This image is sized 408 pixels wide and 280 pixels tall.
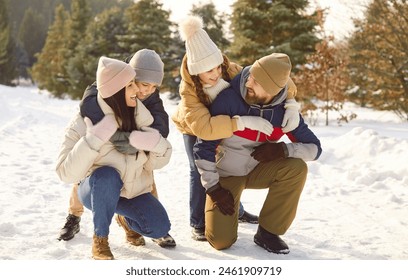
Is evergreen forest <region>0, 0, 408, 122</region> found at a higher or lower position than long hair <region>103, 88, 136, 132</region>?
higher

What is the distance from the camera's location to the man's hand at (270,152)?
9.91 ft

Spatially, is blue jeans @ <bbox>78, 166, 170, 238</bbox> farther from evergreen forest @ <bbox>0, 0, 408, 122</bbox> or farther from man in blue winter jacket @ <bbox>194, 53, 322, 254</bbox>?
evergreen forest @ <bbox>0, 0, 408, 122</bbox>

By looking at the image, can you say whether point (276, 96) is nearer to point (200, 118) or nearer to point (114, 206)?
point (200, 118)

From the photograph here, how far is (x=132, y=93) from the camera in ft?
9.18

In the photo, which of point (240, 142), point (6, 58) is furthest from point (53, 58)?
point (240, 142)

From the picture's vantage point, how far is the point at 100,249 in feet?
8.94

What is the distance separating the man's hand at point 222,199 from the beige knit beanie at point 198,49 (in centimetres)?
82

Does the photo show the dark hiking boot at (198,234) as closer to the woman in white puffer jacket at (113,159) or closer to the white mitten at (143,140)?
the woman in white puffer jacket at (113,159)

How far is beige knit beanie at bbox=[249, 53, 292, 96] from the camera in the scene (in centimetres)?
281

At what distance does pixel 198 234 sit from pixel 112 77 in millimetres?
1329

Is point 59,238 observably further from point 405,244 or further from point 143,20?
point 143,20

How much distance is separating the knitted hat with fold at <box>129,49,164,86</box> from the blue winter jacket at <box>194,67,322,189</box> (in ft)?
1.46

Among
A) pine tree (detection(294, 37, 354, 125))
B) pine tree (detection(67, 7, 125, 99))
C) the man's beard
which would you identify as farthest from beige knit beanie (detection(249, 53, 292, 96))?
pine tree (detection(67, 7, 125, 99))


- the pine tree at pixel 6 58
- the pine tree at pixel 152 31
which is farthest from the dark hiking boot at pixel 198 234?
the pine tree at pixel 6 58
